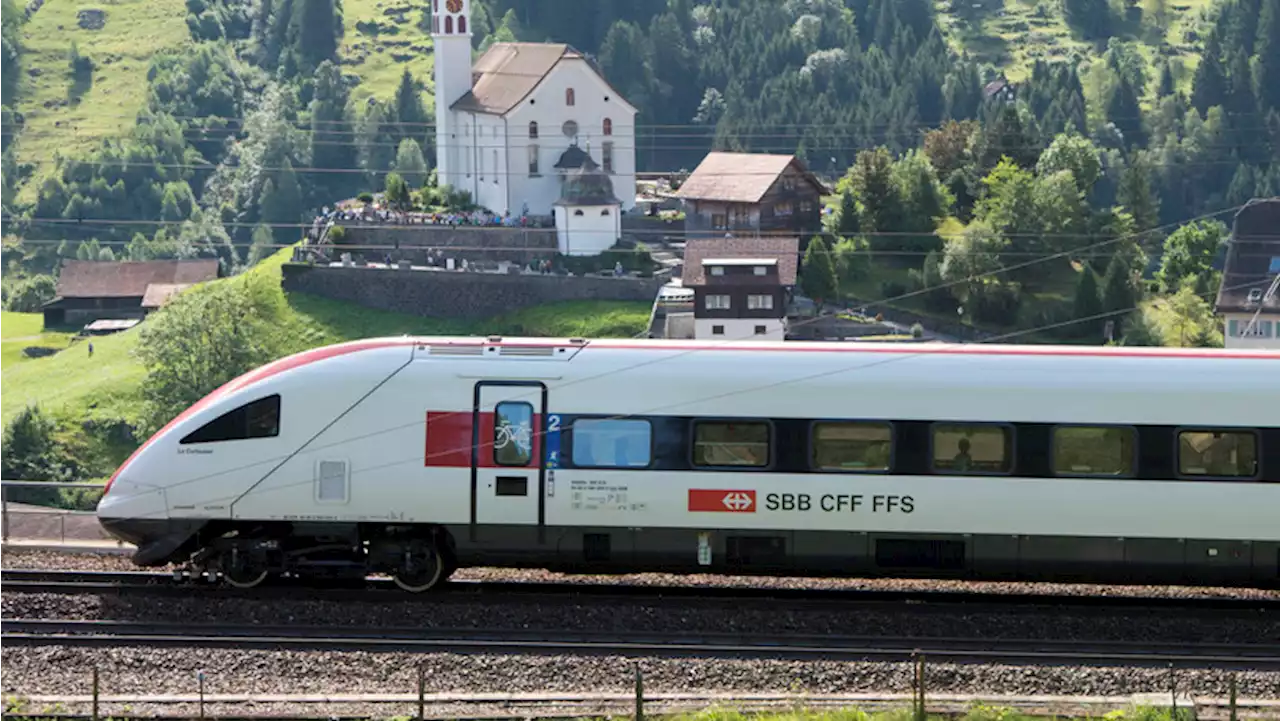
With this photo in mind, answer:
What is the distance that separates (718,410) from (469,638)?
4172 mm

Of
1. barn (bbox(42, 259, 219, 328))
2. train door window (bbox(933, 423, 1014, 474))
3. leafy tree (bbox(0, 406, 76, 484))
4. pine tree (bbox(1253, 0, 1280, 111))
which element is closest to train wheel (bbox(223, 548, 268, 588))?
train door window (bbox(933, 423, 1014, 474))

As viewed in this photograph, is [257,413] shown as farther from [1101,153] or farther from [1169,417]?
[1101,153]

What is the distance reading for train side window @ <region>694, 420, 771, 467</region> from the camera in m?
23.5

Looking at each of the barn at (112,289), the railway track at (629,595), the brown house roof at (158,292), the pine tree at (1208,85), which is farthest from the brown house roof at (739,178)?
the railway track at (629,595)

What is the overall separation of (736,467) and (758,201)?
93.6 m

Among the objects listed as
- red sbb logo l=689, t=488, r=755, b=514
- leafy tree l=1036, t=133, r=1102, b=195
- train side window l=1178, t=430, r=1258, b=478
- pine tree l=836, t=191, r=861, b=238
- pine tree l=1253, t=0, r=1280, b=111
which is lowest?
red sbb logo l=689, t=488, r=755, b=514

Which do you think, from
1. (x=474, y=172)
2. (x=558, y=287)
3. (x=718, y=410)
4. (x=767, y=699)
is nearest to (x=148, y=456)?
(x=718, y=410)

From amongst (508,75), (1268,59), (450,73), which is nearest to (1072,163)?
(508,75)

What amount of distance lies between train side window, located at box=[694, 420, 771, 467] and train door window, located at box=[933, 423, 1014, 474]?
81.7 inches

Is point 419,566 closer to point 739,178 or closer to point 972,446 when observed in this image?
point 972,446

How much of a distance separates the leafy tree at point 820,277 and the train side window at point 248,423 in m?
79.6

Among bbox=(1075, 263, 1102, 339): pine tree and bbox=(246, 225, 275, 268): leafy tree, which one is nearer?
bbox=(1075, 263, 1102, 339): pine tree

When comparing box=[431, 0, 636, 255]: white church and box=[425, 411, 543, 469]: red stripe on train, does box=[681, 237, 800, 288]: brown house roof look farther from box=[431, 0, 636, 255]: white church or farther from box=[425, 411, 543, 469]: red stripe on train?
box=[425, 411, 543, 469]: red stripe on train

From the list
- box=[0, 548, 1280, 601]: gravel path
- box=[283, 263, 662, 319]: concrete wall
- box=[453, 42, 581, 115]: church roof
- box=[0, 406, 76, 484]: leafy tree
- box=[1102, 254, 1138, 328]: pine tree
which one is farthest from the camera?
box=[453, 42, 581, 115]: church roof
